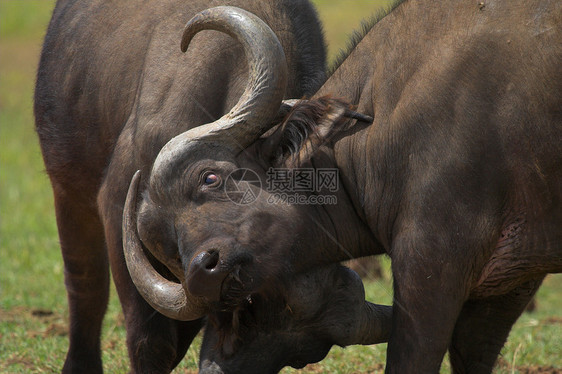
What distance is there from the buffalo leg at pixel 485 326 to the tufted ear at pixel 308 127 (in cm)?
137

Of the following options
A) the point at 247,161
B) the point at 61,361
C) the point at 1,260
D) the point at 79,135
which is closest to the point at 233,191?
the point at 247,161

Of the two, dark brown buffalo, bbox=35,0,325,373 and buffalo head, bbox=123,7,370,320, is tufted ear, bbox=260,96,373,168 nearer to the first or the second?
buffalo head, bbox=123,7,370,320

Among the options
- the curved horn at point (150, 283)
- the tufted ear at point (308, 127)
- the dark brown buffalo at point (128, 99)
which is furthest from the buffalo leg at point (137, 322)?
the tufted ear at point (308, 127)

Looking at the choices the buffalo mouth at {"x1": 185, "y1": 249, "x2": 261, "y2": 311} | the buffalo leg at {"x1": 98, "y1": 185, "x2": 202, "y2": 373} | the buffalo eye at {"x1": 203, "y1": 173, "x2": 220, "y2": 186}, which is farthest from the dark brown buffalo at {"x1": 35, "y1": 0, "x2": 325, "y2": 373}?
the buffalo eye at {"x1": 203, "y1": 173, "x2": 220, "y2": 186}

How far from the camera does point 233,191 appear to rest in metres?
4.70

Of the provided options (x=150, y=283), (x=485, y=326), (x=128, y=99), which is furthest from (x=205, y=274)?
(x=485, y=326)

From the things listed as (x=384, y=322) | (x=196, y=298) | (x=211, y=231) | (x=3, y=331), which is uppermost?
(x=211, y=231)

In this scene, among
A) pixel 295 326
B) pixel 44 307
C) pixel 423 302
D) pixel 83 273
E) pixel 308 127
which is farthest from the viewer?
pixel 44 307

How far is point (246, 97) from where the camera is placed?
4645 millimetres

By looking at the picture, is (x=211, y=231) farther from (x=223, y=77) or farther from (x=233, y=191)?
(x=223, y=77)

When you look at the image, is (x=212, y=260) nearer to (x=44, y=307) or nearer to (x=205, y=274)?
(x=205, y=274)

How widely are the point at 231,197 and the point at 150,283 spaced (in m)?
0.64

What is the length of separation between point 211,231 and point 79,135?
1.98m

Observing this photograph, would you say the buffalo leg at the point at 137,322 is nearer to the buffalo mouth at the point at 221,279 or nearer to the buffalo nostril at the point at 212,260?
the buffalo mouth at the point at 221,279
